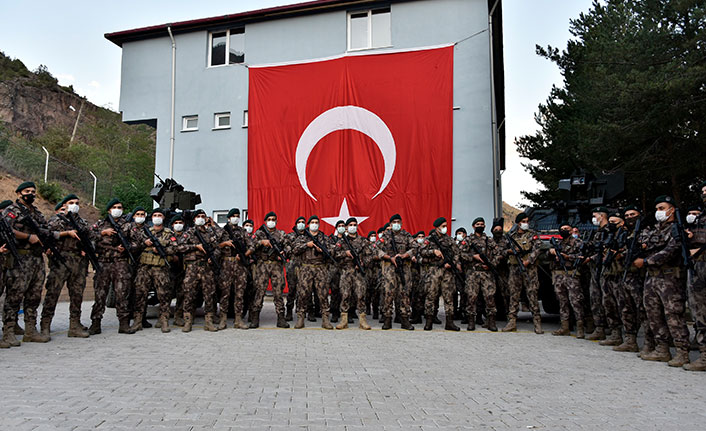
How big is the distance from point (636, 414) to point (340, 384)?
2428 mm

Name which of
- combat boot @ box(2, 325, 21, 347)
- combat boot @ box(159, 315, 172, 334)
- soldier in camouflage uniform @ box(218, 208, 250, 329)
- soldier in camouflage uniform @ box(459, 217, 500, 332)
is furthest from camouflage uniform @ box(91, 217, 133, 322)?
soldier in camouflage uniform @ box(459, 217, 500, 332)

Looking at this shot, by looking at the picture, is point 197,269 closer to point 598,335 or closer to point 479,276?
point 479,276

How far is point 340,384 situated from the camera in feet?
14.1

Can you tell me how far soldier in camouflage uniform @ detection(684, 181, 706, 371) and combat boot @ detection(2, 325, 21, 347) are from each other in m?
8.22

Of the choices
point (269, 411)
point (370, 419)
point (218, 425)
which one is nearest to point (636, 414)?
point (370, 419)

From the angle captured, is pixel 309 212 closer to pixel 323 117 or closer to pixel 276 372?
pixel 323 117

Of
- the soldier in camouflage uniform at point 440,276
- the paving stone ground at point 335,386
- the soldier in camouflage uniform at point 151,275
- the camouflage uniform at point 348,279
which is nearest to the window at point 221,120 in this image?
the soldier in camouflage uniform at point 151,275

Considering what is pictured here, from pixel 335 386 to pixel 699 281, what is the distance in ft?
14.7

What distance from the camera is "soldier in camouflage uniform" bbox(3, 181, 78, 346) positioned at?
613cm

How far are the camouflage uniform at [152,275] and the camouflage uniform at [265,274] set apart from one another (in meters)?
1.39

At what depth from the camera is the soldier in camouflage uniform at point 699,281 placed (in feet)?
17.6

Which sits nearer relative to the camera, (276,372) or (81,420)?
(81,420)

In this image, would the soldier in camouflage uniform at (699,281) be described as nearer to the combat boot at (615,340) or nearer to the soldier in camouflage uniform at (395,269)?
the combat boot at (615,340)

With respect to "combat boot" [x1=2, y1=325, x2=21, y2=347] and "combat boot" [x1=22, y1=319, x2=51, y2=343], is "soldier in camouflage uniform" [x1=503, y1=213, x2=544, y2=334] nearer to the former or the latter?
"combat boot" [x1=22, y1=319, x2=51, y2=343]
